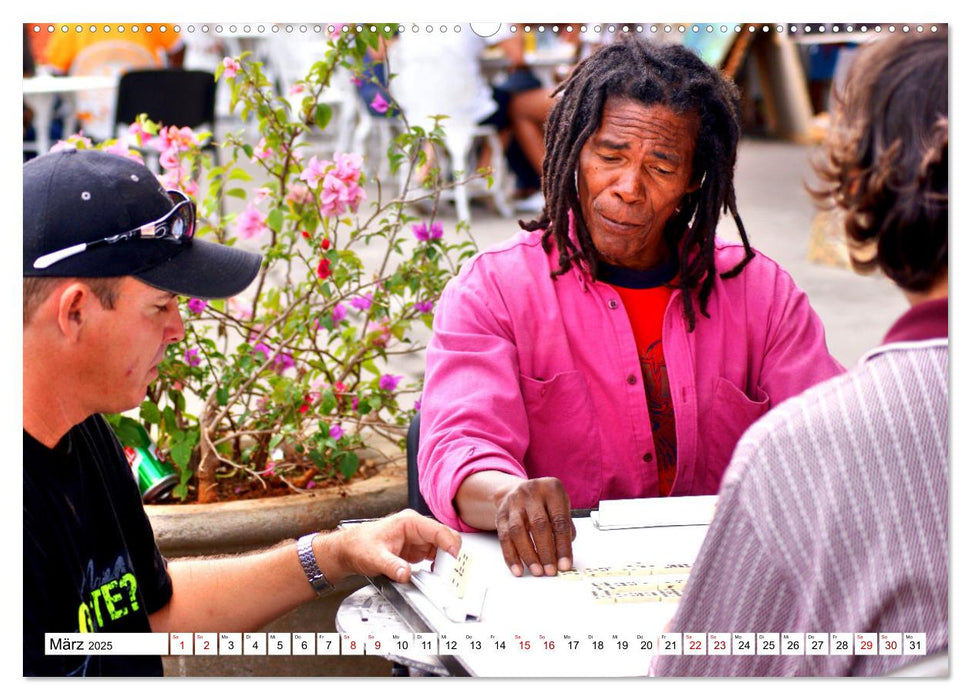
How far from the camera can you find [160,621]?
207 cm

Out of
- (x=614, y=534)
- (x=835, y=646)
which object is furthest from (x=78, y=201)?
(x=835, y=646)

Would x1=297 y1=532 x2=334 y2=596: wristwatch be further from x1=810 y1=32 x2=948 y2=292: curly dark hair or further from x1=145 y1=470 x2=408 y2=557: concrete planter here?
x1=810 y1=32 x2=948 y2=292: curly dark hair

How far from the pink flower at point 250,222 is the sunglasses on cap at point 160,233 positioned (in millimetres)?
1260

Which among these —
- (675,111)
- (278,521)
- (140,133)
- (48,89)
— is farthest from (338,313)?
(48,89)

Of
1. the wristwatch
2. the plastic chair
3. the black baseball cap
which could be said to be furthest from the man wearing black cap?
the plastic chair

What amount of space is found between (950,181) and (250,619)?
1.34 m

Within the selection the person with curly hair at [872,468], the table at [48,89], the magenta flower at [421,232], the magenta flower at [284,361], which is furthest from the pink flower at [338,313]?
the table at [48,89]

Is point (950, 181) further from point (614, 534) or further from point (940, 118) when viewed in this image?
point (614, 534)

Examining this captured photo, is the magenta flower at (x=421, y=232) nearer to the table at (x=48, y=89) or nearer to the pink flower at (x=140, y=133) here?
the pink flower at (x=140, y=133)

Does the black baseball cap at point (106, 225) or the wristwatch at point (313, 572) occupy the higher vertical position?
the black baseball cap at point (106, 225)

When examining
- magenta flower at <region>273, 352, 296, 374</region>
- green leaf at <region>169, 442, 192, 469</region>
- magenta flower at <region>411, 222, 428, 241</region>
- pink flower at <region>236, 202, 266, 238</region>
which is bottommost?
green leaf at <region>169, 442, 192, 469</region>

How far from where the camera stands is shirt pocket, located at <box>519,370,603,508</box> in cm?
251

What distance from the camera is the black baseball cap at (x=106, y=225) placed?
1740 mm

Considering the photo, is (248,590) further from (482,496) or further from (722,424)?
(722,424)
